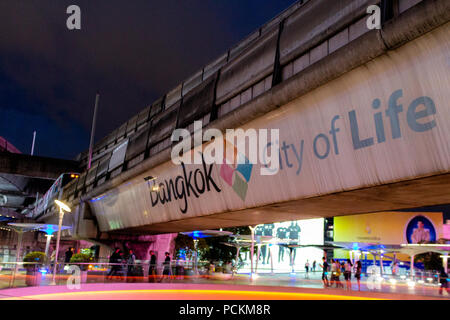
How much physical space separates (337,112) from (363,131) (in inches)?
27.0

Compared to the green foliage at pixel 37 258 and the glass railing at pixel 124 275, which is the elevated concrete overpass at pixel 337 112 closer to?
the glass railing at pixel 124 275

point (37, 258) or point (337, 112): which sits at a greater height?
point (337, 112)

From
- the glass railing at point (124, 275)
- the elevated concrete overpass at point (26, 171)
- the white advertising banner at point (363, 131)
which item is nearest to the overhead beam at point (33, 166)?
the elevated concrete overpass at point (26, 171)

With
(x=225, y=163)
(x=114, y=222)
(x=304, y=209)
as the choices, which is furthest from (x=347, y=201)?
(x=114, y=222)

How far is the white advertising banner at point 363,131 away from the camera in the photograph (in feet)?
19.7

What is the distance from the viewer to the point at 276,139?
9430 mm

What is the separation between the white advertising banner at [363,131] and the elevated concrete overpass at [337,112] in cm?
2

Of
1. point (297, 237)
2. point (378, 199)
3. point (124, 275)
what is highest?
point (297, 237)

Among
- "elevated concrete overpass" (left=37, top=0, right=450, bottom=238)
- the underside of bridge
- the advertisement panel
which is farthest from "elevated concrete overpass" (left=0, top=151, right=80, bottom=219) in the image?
the underside of bridge

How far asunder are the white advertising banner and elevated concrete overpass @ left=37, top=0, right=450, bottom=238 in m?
0.02

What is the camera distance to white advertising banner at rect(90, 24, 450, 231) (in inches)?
236

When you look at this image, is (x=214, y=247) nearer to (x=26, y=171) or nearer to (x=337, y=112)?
(x=26, y=171)

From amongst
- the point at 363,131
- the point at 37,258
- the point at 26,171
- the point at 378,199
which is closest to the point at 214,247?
the point at 26,171

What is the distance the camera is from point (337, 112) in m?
7.60
